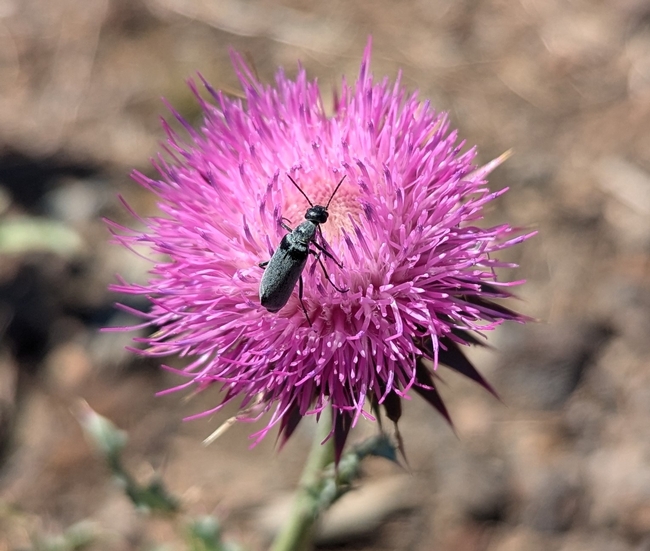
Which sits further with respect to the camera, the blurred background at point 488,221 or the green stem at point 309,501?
the blurred background at point 488,221

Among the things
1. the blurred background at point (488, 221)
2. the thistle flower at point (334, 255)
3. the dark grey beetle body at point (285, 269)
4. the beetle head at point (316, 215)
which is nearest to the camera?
the dark grey beetle body at point (285, 269)

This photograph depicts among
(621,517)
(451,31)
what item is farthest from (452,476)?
(451,31)

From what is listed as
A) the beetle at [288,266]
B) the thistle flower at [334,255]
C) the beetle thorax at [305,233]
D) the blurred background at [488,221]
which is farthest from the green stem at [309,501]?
the blurred background at [488,221]

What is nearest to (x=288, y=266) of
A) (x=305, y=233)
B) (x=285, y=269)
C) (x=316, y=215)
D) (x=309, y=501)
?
(x=285, y=269)

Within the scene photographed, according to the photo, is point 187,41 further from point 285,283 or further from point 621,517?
point 621,517

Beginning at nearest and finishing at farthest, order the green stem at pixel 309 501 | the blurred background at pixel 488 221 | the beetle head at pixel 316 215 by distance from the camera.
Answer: the beetle head at pixel 316 215 < the green stem at pixel 309 501 < the blurred background at pixel 488 221

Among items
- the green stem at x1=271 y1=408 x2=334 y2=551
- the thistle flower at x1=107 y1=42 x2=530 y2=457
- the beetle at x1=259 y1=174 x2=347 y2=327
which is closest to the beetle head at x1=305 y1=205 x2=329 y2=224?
the beetle at x1=259 y1=174 x2=347 y2=327

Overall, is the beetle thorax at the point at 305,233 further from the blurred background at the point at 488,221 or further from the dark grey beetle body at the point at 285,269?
the blurred background at the point at 488,221

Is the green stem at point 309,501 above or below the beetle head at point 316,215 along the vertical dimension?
below
